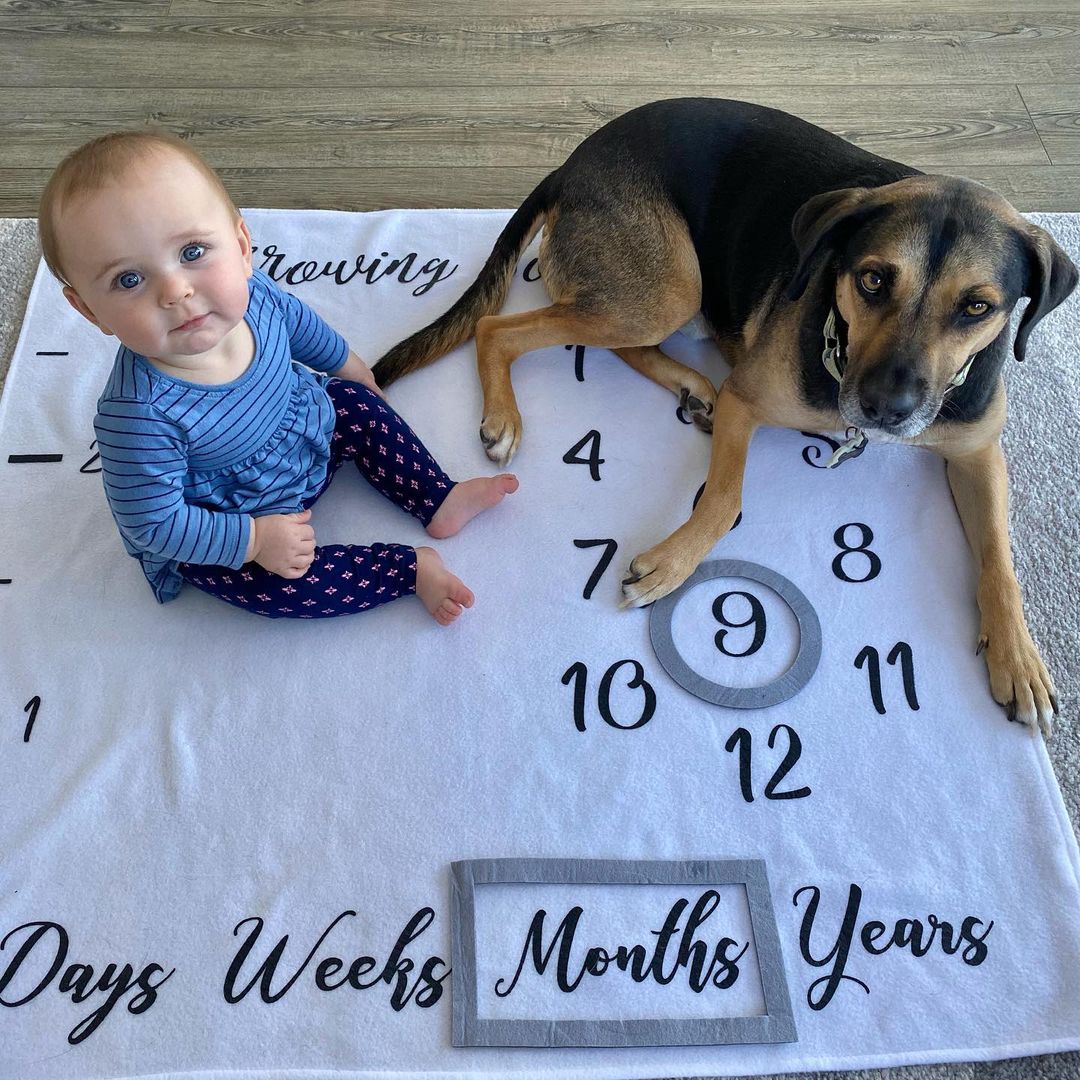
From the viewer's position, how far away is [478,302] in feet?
7.84

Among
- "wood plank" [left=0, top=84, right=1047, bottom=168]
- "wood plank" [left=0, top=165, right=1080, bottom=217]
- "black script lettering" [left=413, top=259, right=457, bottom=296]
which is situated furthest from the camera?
"wood plank" [left=0, top=84, right=1047, bottom=168]

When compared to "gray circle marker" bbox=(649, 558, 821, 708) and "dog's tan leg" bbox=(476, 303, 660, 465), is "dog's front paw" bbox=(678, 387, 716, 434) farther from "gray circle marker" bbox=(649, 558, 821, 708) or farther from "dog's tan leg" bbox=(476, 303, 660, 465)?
"gray circle marker" bbox=(649, 558, 821, 708)

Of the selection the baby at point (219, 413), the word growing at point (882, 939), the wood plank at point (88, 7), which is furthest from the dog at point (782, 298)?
the wood plank at point (88, 7)

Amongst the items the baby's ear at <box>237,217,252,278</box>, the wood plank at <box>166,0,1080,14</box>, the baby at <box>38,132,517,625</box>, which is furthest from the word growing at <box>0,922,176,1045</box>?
the wood plank at <box>166,0,1080,14</box>

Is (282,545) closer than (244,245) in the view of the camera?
No

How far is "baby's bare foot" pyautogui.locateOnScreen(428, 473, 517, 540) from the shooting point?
6.89 feet

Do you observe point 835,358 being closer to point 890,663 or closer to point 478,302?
point 890,663

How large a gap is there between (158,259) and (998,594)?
1.78 metres

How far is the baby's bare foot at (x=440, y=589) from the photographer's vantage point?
198 cm

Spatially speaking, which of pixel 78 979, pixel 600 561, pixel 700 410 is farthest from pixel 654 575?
pixel 78 979

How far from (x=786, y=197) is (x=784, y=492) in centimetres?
67

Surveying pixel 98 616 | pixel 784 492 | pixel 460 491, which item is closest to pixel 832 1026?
pixel 784 492

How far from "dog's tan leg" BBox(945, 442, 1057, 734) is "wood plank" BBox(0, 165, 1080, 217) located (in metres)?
1.21

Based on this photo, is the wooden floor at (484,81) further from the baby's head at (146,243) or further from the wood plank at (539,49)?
the baby's head at (146,243)
